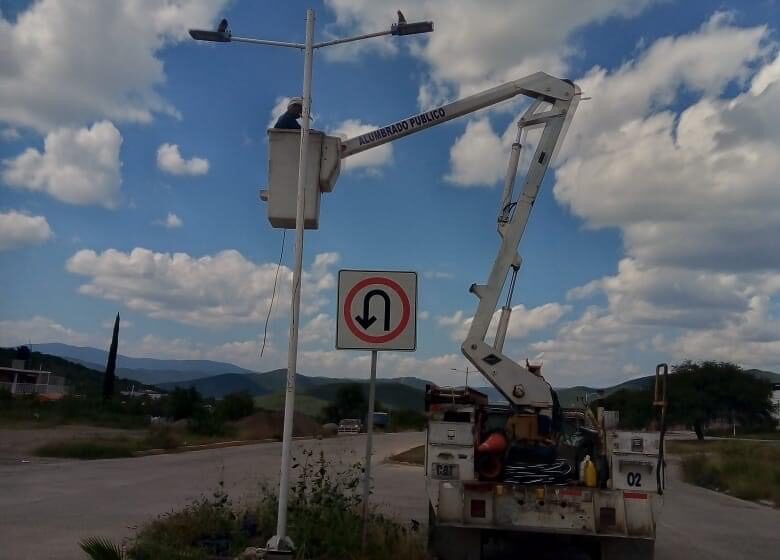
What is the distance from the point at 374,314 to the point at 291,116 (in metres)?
2.70

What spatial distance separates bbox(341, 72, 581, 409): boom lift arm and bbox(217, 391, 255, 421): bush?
53.6m

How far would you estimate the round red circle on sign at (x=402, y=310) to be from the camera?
9062 mm

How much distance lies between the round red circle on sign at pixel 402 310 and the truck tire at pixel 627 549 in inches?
126

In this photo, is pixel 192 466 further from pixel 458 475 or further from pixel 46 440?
pixel 458 475

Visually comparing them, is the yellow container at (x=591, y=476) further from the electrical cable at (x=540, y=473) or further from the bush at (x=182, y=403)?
the bush at (x=182, y=403)

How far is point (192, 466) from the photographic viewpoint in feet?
87.5

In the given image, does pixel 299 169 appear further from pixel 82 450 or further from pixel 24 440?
pixel 24 440

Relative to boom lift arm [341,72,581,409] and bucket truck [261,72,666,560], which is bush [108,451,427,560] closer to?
bucket truck [261,72,666,560]

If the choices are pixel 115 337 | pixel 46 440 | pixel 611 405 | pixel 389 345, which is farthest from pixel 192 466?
pixel 115 337

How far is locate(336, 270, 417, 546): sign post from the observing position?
29.7 ft

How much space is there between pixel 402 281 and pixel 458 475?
7.08 feet

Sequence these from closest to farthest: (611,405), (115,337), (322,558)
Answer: (322,558) < (611,405) < (115,337)

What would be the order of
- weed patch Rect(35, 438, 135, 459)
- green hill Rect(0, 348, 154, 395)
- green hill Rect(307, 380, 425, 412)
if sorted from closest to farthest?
weed patch Rect(35, 438, 135, 459)
green hill Rect(307, 380, 425, 412)
green hill Rect(0, 348, 154, 395)

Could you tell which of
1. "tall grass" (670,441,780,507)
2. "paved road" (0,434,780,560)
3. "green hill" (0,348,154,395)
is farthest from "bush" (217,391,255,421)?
"tall grass" (670,441,780,507)
